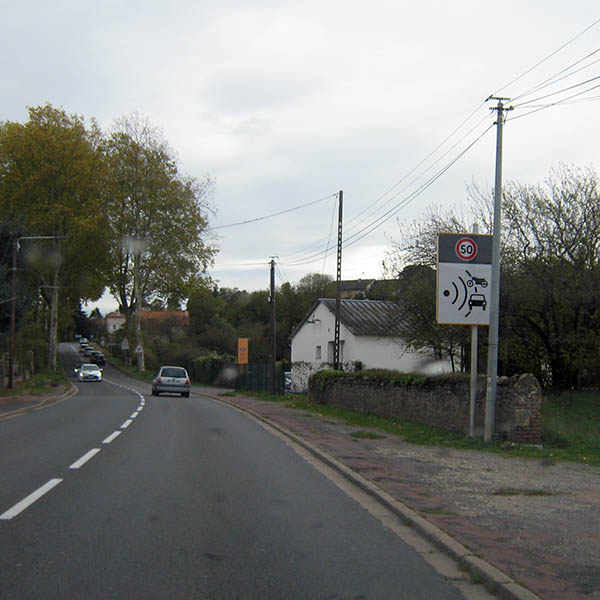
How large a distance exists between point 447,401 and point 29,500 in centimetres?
1128

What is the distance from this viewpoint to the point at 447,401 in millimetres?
17156

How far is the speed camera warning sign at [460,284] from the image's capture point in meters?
15.1

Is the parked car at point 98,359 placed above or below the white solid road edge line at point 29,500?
below

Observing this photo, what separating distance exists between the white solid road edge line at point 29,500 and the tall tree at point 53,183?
122ft

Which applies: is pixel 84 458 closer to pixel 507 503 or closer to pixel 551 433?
pixel 507 503

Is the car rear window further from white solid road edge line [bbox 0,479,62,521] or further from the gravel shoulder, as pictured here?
white solid road edge line [bbox 0,479,62,521]

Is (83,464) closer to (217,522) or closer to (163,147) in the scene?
(217,522)

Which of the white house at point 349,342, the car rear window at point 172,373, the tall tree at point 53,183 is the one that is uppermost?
the tall tree at point 53,183

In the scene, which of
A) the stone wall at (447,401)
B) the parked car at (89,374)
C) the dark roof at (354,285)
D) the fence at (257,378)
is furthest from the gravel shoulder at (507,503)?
the dark roof at (354,285)

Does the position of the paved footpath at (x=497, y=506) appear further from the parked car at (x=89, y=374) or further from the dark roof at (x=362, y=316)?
the parked car at (x=89, y=374)

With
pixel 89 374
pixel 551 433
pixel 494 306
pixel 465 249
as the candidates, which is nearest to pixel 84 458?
pixel 494 306

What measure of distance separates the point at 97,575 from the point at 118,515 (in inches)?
83.7

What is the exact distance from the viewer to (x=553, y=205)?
2403cm

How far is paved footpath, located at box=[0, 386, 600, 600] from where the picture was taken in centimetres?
541
